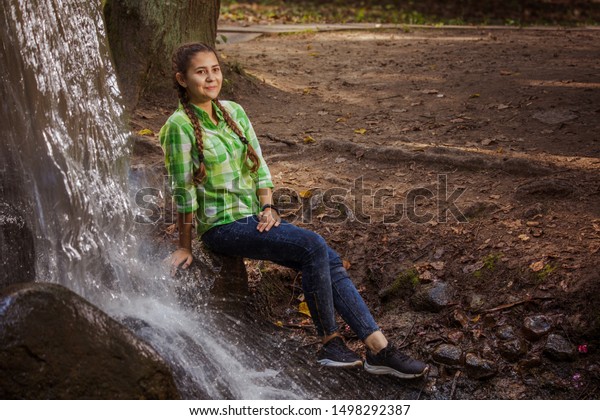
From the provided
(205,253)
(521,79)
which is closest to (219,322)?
(205,253)

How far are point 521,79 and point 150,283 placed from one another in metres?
4.70

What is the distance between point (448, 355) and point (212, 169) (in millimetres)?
1628

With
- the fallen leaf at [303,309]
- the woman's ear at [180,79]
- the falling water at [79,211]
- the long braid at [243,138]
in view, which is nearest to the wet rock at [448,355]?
the falling water at [79,211]

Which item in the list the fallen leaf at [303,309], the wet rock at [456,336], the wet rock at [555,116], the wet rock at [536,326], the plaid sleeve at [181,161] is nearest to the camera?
the plaid sleeve at [181,161]

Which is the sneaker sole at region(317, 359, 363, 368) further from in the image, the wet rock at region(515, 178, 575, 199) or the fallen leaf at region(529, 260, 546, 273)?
the wet rock at region(515, 178, 575, 199)

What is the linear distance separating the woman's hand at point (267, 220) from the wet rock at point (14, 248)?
1208 mm

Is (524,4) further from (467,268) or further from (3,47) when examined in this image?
(3,47)

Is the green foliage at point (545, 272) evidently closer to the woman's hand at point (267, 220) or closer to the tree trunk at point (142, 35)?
the woman's hand at point (267, 220)

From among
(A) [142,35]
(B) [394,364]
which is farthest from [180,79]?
(A) [142,35]

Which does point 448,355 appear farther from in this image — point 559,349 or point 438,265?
point 438,265

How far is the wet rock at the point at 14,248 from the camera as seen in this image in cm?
376

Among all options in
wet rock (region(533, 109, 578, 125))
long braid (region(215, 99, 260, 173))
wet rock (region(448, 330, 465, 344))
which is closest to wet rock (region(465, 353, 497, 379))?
wet rock (region(448, 330, 465, 344))

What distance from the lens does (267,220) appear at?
3795mm

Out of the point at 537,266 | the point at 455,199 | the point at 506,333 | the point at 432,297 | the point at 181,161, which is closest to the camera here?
the point at 181,161
